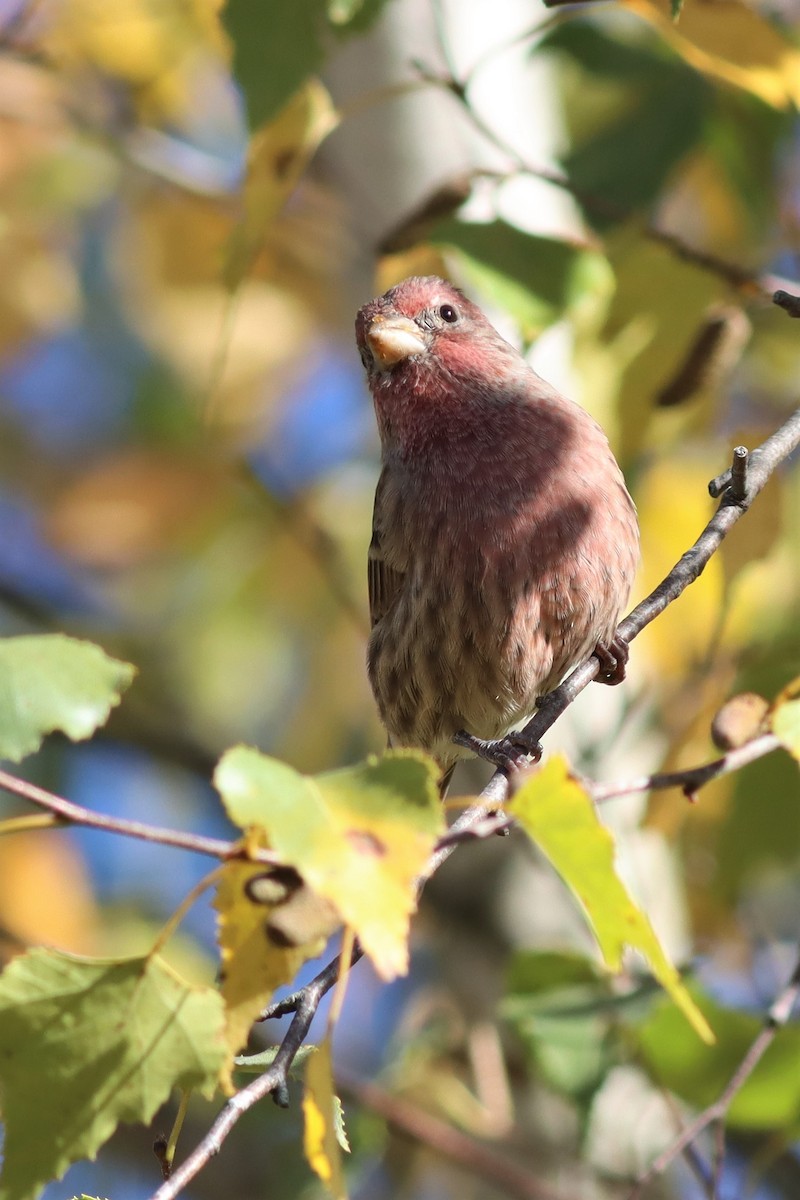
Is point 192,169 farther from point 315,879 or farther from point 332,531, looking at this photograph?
point 315,879

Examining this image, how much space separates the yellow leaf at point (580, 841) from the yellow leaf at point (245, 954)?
41cm

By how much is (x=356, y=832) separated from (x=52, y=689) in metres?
0.52

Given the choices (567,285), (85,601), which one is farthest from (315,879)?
(85,601)

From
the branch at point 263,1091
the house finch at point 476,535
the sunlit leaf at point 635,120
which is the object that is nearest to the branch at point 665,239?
the sunlit leaf at point 635,120

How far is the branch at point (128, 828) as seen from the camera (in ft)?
6.56

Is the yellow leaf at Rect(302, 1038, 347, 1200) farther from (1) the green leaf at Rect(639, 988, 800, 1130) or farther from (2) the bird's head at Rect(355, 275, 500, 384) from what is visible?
(2) the bird's head at Rect(355, 275, 500, 384)

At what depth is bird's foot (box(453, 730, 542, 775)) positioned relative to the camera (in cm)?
341

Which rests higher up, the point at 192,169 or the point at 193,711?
the point at 192,169

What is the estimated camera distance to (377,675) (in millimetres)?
5023

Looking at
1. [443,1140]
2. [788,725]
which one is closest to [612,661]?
[443,1140]

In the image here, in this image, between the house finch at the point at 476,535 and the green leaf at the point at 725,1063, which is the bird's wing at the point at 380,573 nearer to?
the house finch at the point at 476,535

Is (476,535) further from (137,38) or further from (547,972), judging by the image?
(137,38)

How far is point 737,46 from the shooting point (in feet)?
12.9

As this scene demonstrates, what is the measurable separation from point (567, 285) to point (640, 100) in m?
1.52
